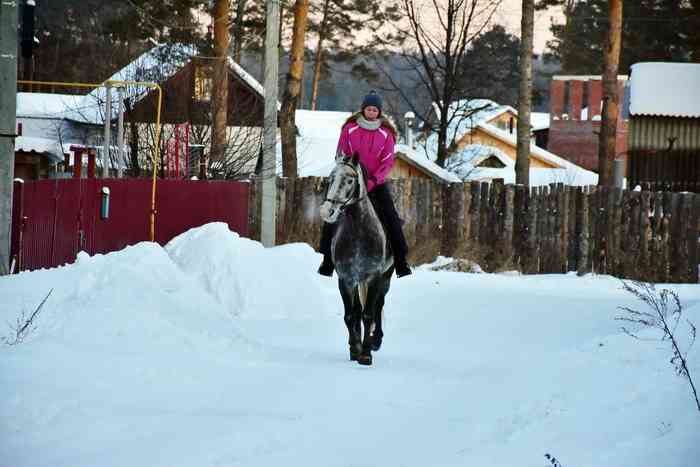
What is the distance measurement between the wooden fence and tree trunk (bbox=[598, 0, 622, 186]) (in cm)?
428

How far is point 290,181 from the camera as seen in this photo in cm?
2512

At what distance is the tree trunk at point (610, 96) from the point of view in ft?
92.2

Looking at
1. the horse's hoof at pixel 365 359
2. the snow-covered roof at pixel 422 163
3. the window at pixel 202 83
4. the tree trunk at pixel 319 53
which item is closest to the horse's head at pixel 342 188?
the horse's hoof at pixel 365 359

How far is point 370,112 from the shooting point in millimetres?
11211

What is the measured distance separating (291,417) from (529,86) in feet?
69.7

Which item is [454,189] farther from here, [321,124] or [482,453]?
[321,124]

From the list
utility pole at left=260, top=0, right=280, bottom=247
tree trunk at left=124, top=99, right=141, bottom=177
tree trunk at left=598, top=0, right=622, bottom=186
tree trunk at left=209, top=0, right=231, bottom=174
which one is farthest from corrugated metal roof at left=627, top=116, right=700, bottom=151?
utility pole at left=260, top=0, right=280, bottom=247

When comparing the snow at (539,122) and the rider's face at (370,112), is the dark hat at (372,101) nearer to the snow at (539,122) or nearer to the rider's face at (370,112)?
the rider's face at (370,112)

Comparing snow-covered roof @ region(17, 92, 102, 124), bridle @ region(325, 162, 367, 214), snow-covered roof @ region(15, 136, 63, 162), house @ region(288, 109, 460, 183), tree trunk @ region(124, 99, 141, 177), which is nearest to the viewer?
bridle @ region(325, 162, 367, 214)

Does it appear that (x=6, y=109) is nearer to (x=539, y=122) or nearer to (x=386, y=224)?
(x=386, y=224)

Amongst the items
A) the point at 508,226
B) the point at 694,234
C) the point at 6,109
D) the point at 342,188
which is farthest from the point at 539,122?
the point at 342,188

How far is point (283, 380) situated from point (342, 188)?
78.4 inches

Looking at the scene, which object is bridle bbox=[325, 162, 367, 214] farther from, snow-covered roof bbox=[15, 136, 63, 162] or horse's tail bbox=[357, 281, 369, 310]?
snow-covered roof bbox=[15, 136, 63, 162]

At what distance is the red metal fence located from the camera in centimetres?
1783
